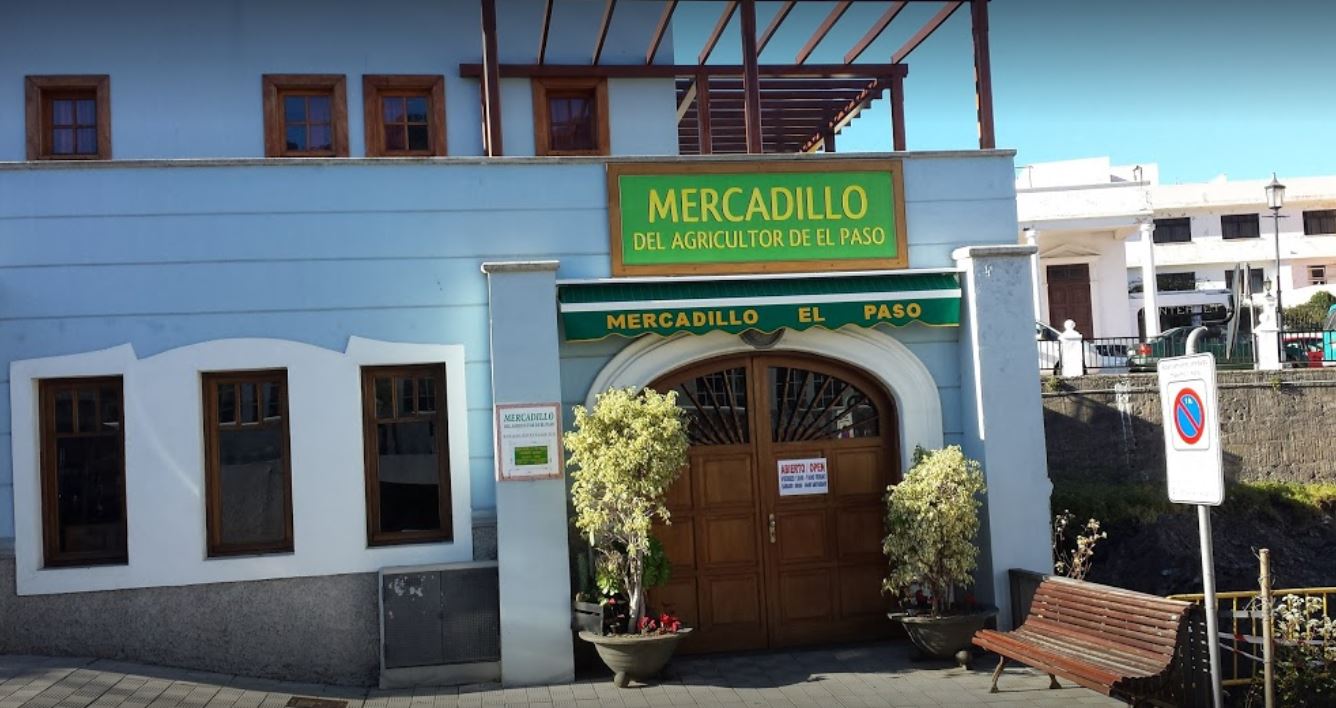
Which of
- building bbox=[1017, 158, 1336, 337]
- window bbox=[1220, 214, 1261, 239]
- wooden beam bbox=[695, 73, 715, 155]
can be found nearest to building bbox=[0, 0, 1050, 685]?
wooden beam bbox=[695, 73, 715, 155]

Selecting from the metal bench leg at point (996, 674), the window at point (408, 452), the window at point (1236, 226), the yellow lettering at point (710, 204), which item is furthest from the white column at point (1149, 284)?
the window at point (408, 452)

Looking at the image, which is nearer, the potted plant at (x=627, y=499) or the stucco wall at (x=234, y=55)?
the potted plant at (x=627, y=499)

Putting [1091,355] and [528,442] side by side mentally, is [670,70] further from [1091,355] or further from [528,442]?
[1091,355]

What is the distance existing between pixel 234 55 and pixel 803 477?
8.48 metres

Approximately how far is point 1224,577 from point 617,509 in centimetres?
1129

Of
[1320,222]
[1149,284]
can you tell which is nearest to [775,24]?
[1149,284]

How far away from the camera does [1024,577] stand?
996cm

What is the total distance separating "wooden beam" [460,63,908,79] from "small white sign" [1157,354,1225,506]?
7829mm

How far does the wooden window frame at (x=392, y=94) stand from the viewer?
44.9 feet

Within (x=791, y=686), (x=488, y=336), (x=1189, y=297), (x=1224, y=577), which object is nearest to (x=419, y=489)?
(x=488, y=336)

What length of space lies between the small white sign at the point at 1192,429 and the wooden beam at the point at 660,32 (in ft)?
23.0

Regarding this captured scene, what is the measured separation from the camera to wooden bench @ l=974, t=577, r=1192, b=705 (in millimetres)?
7676

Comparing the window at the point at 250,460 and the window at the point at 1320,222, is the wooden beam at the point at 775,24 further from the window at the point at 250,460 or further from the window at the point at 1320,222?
the window at the point at 1320,222

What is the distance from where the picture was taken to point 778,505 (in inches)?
417
